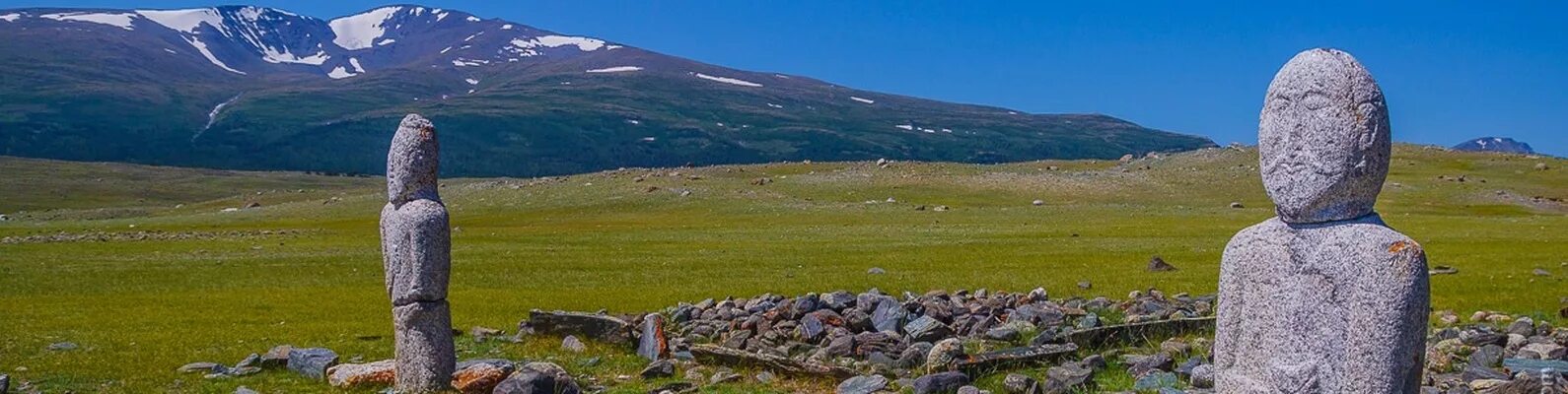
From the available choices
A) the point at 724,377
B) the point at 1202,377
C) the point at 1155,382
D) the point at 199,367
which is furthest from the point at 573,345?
the point at 1202,377

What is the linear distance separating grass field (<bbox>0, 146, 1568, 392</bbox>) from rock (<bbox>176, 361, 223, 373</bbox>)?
0.68 ft

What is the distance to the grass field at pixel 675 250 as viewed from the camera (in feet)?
74.2

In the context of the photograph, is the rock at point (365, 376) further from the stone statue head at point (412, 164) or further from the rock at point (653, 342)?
the rock at point (653, 342)

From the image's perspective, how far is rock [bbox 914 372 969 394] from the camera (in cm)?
1448

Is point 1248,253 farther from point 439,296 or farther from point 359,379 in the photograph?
point 359,379

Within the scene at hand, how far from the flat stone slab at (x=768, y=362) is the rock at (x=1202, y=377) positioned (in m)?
4.30

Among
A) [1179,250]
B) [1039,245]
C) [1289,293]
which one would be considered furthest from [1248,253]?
[1039,245]

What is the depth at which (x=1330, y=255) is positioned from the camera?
7.47 m

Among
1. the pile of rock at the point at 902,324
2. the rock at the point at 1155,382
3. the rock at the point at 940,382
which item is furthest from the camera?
the pile of rock at the point at 902,324

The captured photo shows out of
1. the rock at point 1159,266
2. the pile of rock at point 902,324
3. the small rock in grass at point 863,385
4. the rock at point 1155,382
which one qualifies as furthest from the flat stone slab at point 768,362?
the rock at point 1159,266

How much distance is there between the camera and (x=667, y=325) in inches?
882

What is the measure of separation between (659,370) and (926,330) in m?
4.20

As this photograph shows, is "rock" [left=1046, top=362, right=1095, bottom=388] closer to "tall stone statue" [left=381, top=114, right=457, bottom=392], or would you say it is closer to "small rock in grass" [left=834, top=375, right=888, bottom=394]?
"small rock in grass" [left=834, top=375, right=888, bottom=394]

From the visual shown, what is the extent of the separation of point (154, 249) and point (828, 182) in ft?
164
